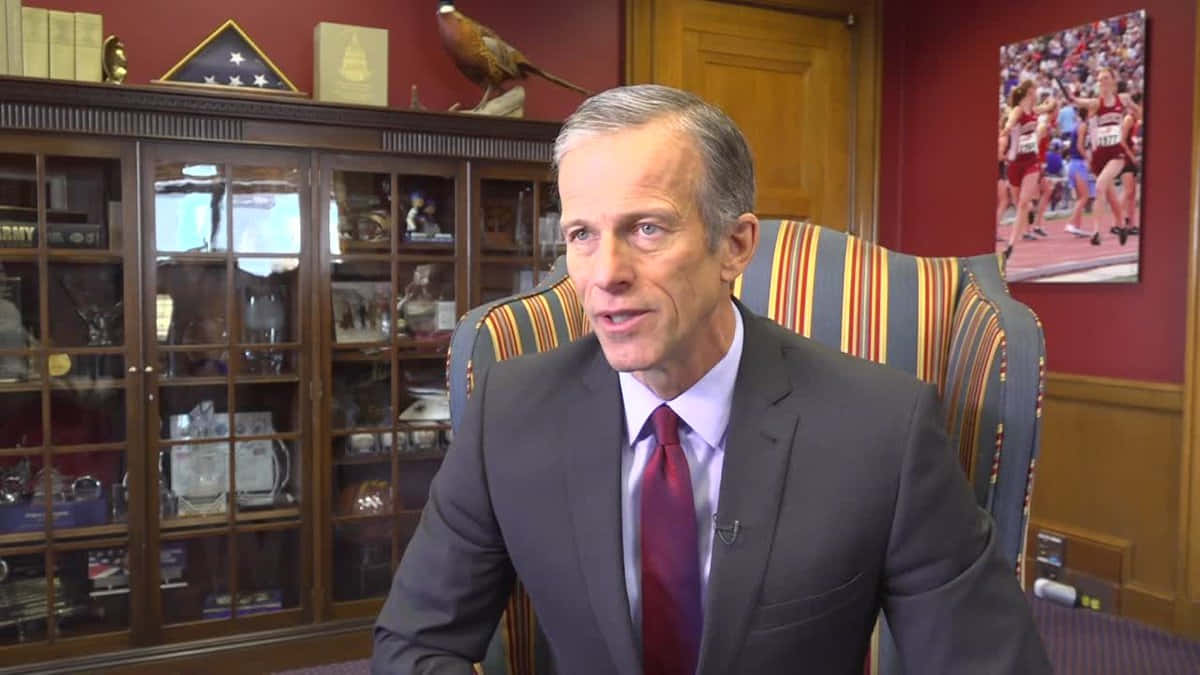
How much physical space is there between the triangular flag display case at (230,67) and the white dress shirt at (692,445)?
2123 millimetres

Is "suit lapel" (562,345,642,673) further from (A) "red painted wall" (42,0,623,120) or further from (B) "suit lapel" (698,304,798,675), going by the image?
A: (A) "red painted wall" (42,0,623,120)

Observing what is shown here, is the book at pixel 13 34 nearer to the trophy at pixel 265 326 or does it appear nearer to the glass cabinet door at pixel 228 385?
the glass cabinet door at pixel 228 385

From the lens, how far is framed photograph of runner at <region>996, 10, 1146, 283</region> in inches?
132

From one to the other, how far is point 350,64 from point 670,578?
7.96 feet

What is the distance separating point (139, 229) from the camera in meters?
2.75

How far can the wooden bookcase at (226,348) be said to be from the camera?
2.71 m

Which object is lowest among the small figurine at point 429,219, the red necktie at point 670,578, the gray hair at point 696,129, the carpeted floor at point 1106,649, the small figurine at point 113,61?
the carpeted floor at point 1106,649

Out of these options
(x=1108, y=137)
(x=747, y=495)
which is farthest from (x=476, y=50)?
(x=747, y=495)

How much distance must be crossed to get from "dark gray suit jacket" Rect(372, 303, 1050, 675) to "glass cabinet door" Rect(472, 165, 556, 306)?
6.79 feet

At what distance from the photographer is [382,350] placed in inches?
123

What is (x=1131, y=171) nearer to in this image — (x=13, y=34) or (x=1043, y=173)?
(x=1043, y=173)

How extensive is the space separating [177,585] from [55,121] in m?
1.37

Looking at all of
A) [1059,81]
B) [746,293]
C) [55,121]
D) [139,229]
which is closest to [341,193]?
[139,229]

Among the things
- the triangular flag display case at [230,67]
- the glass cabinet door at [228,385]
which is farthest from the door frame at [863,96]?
the glass cabinet door at [228,385]
